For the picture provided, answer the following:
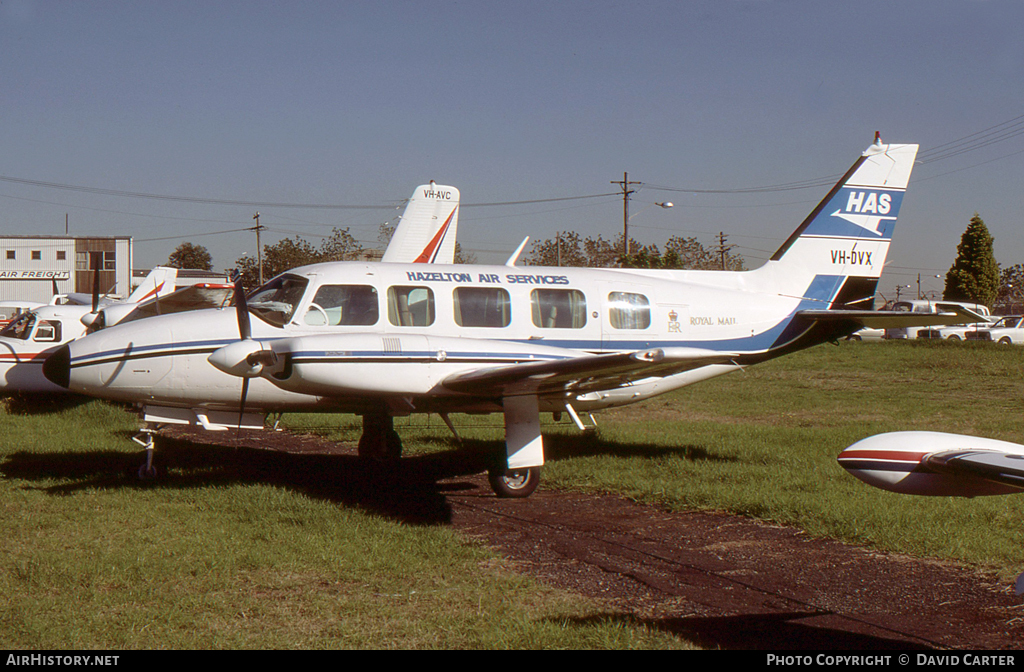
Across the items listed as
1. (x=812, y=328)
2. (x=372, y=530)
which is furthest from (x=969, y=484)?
(x=812, y=328)

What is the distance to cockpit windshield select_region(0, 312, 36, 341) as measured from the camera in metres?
16.2

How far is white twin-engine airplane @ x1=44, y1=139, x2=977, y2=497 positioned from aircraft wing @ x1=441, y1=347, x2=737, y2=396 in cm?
2

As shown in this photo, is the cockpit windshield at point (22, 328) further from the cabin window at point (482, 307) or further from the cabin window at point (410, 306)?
the cabin window at point (482, 307)

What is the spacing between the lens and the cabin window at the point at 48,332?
16.3 m

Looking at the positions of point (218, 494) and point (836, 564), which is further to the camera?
point (218, 494)

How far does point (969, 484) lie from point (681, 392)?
62.9ft

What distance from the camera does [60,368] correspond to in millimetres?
9570

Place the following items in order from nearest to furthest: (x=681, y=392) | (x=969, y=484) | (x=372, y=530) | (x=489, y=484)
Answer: (x=969, y=484) < (x=372, y=530) < (x=489, y=484) < (x=681, y=392)

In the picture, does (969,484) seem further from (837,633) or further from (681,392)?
(681,392)

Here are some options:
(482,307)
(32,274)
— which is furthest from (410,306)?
(32,274)

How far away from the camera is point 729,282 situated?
12719 millimetres

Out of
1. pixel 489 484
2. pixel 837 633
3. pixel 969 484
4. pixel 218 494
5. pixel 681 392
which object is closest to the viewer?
pixel 969 484

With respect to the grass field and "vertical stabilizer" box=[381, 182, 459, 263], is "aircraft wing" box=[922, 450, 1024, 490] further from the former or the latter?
"vertical stabilizer" box=[381, 182, 459, 263]

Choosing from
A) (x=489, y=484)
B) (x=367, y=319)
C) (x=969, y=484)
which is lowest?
(x=489, y=484)
